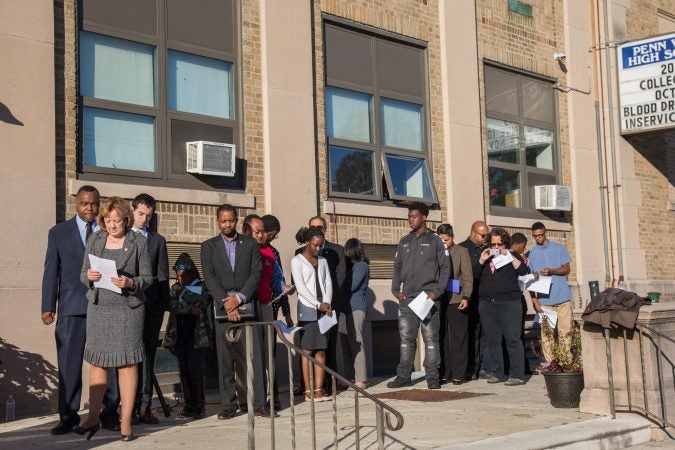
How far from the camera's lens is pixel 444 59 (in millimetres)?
15484

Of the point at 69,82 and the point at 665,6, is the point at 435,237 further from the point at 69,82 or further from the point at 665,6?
the point at 665,6

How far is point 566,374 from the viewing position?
959cm

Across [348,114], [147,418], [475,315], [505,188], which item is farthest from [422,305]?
[505,188]

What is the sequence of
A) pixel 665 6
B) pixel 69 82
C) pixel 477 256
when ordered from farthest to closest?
pixel 665 6, pixel 477 256, pixel 69 82

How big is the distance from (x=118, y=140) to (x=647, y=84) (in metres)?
10.7

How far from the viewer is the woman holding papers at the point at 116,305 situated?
7.46 metres

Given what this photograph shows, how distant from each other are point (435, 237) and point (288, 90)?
301 cm

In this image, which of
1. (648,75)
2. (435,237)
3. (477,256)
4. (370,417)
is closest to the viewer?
(370,417)

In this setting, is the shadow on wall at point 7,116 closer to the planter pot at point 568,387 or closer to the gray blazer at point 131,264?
the gray blazer at point 131,264

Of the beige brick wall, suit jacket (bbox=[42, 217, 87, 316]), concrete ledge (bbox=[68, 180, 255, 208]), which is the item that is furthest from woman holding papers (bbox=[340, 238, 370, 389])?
suit jacket (bbox=[42, 217, 87, 316])

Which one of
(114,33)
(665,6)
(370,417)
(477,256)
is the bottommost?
(370,417)

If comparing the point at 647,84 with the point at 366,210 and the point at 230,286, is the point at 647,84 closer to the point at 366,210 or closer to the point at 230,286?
the point at 366,210

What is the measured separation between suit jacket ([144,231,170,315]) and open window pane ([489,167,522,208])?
8826mm

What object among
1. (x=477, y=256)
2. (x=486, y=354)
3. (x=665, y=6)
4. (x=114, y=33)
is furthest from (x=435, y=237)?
(x=665, y=6)
